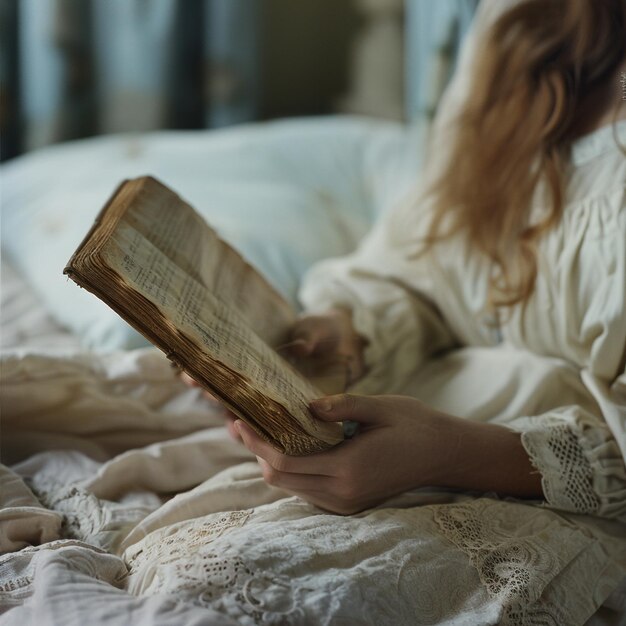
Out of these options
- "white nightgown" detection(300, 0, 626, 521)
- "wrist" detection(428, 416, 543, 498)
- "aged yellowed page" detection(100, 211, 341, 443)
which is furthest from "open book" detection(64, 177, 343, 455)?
"white nightgown" detection(300, 0, 626, 521)

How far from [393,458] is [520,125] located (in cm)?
44

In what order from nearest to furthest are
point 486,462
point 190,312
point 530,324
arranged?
point 190,312
point 486,462
point 530,324

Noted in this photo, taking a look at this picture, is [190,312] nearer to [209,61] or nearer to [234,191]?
[234,191]

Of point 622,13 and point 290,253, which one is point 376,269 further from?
point 622,13

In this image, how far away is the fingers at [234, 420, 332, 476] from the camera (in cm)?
62

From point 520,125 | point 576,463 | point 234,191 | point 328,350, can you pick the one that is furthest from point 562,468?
point 234,191

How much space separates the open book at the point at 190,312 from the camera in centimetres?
55

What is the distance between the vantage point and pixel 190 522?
64 cm

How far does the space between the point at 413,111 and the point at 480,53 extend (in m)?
0.51

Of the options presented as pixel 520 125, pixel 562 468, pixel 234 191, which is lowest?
pixel 562 468

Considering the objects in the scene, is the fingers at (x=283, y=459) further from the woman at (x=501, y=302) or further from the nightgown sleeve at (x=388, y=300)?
the nightgown sleeve at (x=388, y=300)

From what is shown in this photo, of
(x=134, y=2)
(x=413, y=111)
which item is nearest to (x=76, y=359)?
(x=413, y=111)

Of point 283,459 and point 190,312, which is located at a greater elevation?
point 190,312

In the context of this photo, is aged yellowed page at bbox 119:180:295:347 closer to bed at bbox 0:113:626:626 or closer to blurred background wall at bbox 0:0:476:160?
bed at bbox 0:113:626:626
